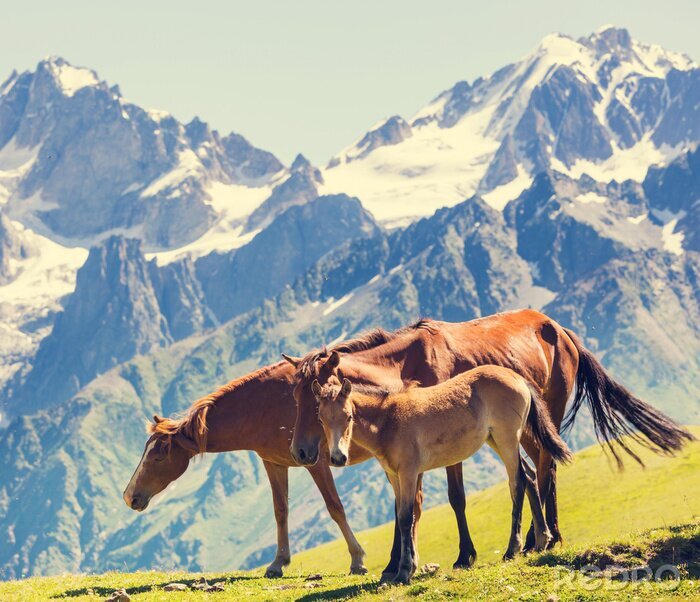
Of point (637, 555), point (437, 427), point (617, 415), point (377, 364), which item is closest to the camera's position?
point (637, 555)

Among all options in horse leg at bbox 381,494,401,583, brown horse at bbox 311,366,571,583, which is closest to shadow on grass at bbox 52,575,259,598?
horse leg at bbox 381,494,401,583

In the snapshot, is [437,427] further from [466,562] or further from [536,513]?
[466,562]

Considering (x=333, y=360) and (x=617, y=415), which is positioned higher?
(x=333, y=360)

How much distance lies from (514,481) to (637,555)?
3.34 metres

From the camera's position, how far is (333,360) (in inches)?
991

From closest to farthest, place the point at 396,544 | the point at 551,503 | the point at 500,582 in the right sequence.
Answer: the point at 500,582, the point at 396,544, the point at 551,503

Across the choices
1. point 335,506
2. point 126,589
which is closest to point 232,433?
point 335,506

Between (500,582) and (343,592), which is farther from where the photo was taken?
(343,592)

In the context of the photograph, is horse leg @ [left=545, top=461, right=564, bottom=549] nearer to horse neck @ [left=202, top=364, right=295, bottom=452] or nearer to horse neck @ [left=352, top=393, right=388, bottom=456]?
horse neck @ [left=352, top=393, right=388, bottom=456]

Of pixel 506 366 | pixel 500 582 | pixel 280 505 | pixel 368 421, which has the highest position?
pixel 506 366

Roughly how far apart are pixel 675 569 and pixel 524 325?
10.9 metres

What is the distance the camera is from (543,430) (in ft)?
84.5

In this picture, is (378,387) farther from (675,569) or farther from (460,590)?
(675,569)

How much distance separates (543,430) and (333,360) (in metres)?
5.29
